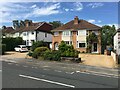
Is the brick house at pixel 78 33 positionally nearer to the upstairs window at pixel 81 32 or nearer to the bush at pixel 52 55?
the upstairs window at pixel 81 32

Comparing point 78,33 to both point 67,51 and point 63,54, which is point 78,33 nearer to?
point 67,51

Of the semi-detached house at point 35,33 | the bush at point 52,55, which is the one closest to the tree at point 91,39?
the semi-detached house at point 35,33

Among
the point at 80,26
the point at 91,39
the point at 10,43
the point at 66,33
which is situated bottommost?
the point at 10,43

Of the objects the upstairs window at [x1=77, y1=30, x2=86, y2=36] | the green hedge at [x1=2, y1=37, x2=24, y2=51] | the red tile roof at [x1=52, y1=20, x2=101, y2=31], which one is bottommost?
the green hedge at [x1=2, y1=37, x2=24, y2=51]

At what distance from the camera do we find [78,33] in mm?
50219

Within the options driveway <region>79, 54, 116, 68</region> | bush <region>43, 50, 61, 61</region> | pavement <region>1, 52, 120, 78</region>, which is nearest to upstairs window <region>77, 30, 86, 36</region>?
driveway <region>79, 54, 116, 68</region>

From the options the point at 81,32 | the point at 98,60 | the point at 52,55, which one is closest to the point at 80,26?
the point at 81,32

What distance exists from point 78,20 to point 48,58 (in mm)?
26324

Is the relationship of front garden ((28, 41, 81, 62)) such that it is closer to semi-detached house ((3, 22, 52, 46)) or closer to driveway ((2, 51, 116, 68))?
driveway ((2, 51, 116, 68))

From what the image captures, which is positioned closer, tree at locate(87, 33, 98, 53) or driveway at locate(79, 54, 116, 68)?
driveway at locate(79, 54, 116, 68)

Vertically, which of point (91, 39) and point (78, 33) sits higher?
point (78, 33)

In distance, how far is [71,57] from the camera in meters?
27.3

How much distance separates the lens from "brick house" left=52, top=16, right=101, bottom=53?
48.1 m

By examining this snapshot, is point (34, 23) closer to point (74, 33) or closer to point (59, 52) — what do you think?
point (74, 33)
